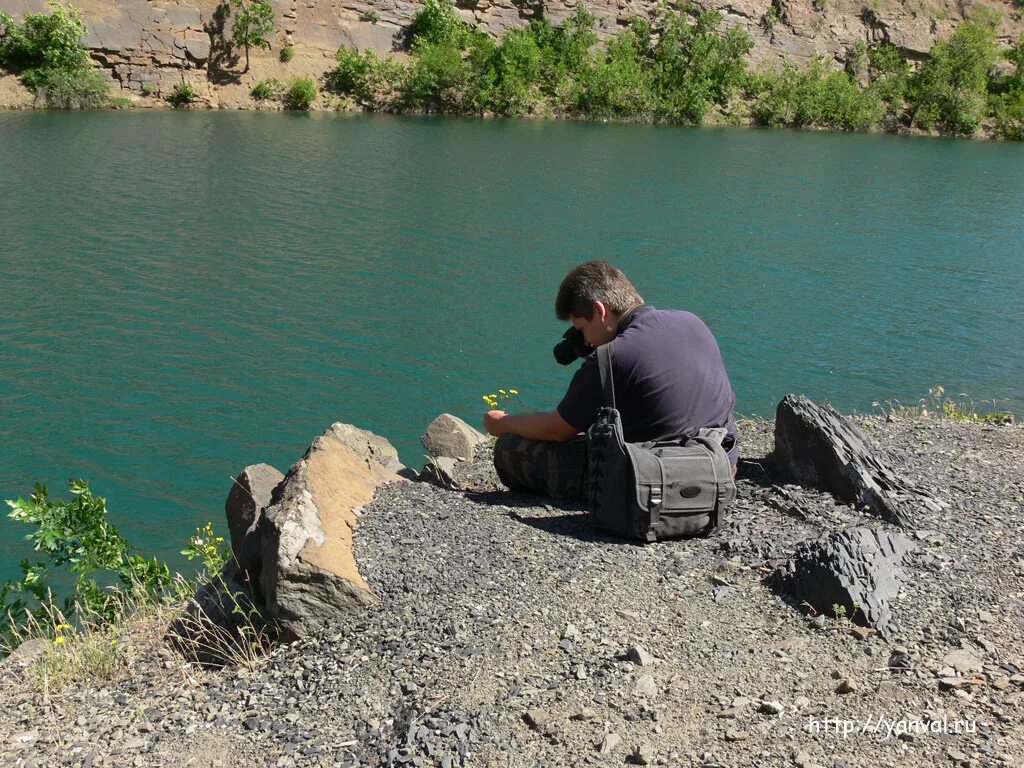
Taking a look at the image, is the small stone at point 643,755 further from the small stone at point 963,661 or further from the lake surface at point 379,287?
the lake surface at point 379,287

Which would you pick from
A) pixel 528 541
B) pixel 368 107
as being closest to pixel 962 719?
pixel 528 541

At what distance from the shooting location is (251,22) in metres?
43.4

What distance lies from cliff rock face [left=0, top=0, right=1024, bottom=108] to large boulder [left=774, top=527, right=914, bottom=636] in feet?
132

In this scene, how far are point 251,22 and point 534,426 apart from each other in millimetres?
42990

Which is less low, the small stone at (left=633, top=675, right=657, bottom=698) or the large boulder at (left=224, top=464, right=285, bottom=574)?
the small stone at (left=633, top=675, right=657, bottom=698)

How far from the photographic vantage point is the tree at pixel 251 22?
43344 mm

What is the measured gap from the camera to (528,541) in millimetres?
5645

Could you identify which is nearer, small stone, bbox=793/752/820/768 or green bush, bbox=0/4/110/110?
small stone, bbox=793/752/820/768

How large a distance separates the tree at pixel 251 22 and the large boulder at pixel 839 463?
42421 millimetres

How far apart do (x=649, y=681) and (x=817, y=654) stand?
87cm

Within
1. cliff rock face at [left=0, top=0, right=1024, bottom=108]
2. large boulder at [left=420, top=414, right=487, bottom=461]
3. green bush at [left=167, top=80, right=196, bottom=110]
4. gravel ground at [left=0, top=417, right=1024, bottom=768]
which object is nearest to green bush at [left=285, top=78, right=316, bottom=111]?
cliff rock face at [left=0, top=0, right=1024, bottom=108]

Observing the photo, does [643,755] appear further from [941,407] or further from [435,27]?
[435,27]

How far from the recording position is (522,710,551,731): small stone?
408 centimetres

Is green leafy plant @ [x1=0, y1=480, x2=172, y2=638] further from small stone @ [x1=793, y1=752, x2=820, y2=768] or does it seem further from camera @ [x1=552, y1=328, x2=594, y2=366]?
small stone @ [x1=793, y1=752, x2=820, y2=768]
